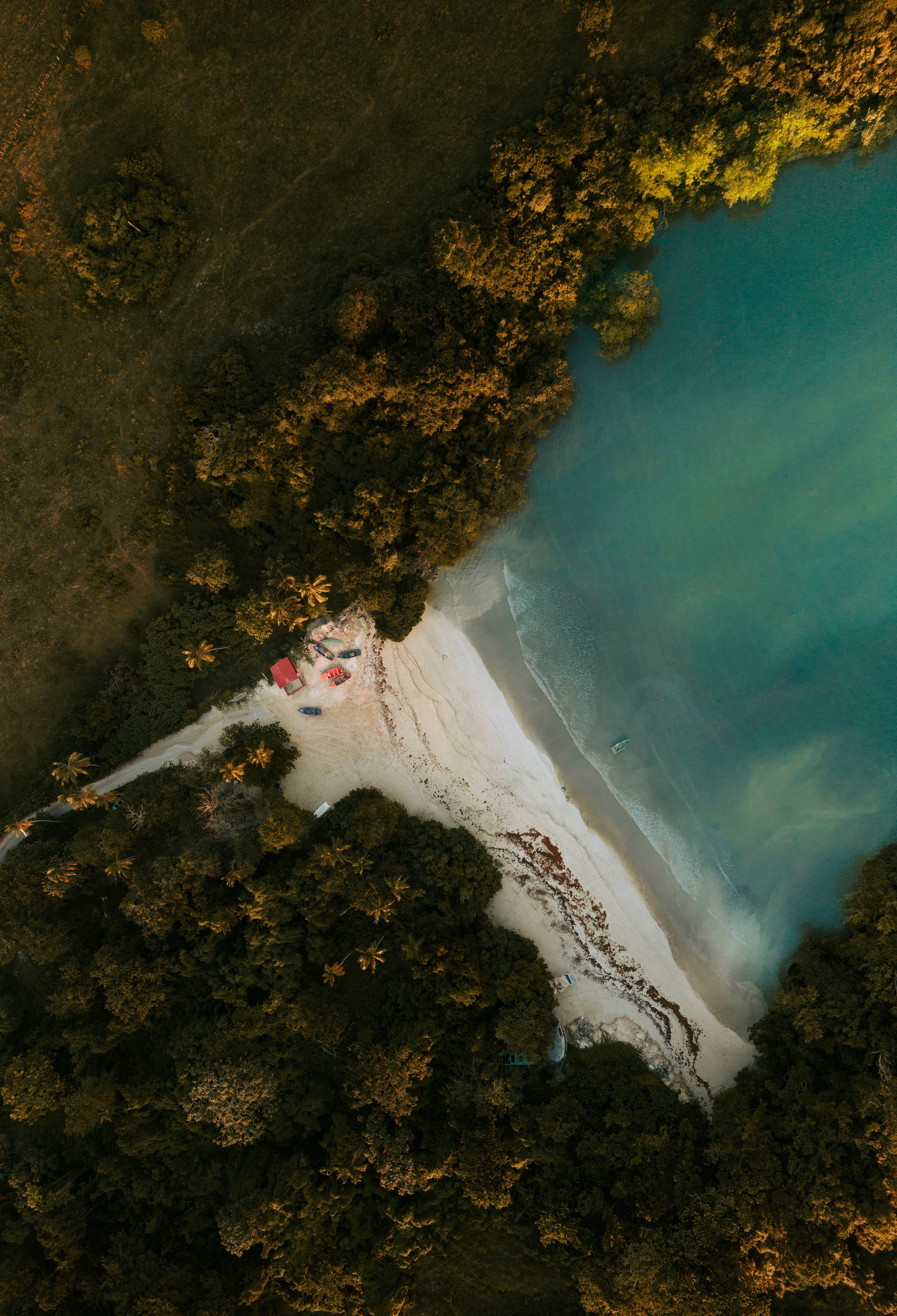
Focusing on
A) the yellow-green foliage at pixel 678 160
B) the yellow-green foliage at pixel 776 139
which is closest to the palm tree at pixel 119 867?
the yellow-green foliage at pixel 678 160

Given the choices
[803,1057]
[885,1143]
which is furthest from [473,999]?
[885,1143]

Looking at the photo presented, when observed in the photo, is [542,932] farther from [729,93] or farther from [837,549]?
[729,93]

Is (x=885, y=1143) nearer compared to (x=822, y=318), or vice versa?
(x=885, y=1143)

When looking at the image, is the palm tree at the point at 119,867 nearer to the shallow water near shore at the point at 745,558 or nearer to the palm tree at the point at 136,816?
the palm tree at the point at 136,816

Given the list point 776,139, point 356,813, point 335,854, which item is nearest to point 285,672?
point 356,813

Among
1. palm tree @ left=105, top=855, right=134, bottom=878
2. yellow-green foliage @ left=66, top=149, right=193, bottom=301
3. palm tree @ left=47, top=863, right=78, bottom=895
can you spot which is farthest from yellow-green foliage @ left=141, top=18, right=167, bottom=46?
palm tree @ left=47, top=863, right=78, bottom=895

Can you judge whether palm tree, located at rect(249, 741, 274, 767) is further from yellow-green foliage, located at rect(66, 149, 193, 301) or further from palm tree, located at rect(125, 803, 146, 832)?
yellow-green foliage, located at rect(66, 149, 193, 301)

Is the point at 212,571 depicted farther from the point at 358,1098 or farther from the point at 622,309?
the point at 358,1098
